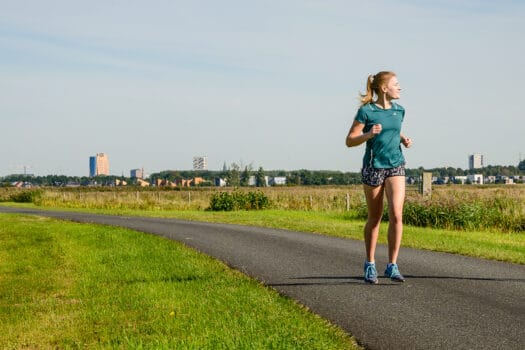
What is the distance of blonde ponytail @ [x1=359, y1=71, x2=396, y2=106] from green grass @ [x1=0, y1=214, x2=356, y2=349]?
2420 millimetres

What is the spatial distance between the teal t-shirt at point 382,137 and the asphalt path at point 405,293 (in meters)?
1.48

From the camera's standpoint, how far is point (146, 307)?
724 cm

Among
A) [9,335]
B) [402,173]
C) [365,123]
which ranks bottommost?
[9,335]

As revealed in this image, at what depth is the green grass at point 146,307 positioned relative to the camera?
5.73 m

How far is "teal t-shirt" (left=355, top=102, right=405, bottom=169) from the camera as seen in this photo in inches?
290

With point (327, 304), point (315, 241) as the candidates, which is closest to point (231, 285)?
point (327, 304)

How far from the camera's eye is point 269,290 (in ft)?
26.2

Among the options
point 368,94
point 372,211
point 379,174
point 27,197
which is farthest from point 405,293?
point 27,197

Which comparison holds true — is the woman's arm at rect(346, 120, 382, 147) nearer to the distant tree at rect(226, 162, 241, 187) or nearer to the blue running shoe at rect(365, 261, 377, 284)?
the blue running shoe at rect(365, 261, 377, 284)

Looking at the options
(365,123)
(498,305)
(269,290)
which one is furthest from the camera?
(269,290)

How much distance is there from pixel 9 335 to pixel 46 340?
0.49m

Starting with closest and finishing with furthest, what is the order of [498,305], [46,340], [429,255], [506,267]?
[46,340]
[498,305]
[506,267]
[429,255]

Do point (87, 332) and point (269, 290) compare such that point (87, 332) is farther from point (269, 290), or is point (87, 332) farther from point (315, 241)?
point (315, 241)

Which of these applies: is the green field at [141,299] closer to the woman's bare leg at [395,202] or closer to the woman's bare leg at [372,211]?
the woman's bare leg at [372,211]
